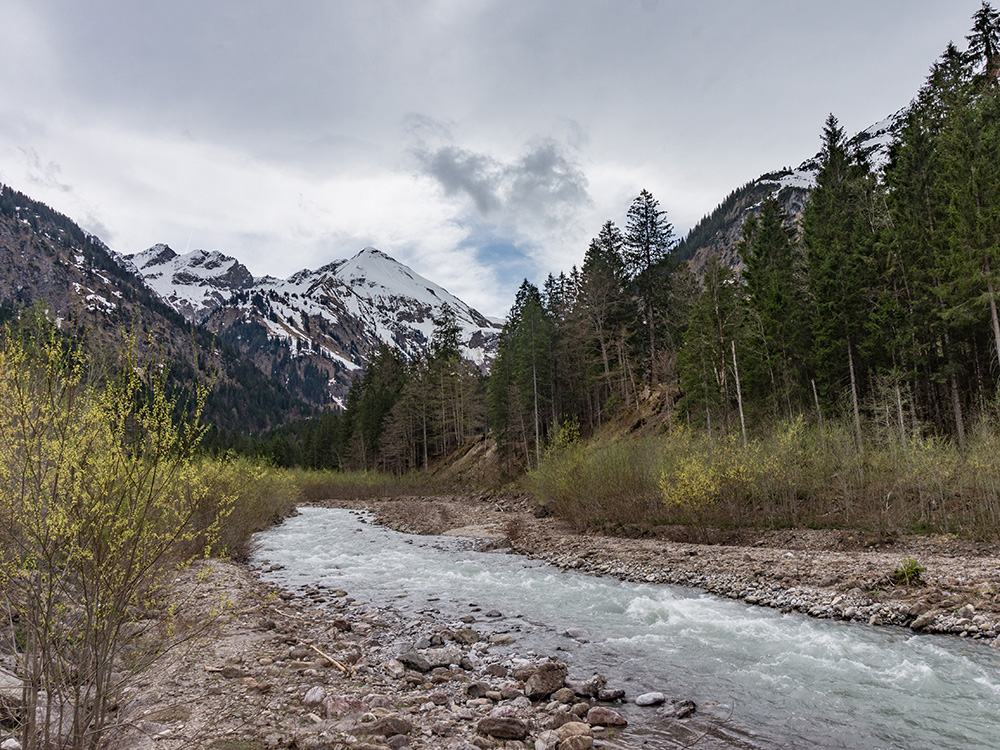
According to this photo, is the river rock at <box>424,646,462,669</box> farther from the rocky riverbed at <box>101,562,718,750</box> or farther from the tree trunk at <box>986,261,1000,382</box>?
the tree trunk at <box>986,261,1000,382</box>

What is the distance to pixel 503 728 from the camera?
591cm

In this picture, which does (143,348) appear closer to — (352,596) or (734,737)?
(734,737)

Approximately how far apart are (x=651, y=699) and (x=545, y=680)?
140cm

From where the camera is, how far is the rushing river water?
638 centimetres

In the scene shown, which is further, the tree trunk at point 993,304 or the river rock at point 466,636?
the tree trunk at point 993,304

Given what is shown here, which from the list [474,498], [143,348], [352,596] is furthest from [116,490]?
[474,498]

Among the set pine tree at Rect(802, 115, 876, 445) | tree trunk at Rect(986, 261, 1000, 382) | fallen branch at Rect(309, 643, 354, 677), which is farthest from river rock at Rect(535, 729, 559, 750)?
pine tree at Rect(802, 115, 876, 445)

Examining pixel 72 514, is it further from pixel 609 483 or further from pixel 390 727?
pixel 609 483

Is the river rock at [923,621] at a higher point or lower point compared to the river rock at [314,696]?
lower

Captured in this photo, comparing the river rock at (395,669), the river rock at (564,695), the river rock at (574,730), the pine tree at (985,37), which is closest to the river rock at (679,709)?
the river rock at (564,695)

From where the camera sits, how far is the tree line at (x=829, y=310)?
920 inches

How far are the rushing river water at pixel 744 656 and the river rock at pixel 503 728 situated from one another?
2.21m

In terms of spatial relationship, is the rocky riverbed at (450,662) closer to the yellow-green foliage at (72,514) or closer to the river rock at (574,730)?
the river rock at (574,730)

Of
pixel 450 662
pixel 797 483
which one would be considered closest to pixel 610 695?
pixel 450 662
